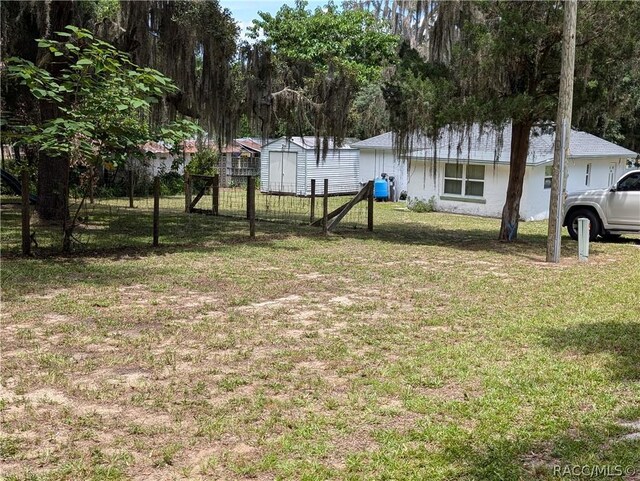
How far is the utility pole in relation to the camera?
34.6 ft

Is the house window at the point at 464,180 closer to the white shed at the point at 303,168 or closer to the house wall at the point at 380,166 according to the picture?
the house wall at the point at 380,166

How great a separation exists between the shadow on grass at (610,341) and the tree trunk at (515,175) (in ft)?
24.4

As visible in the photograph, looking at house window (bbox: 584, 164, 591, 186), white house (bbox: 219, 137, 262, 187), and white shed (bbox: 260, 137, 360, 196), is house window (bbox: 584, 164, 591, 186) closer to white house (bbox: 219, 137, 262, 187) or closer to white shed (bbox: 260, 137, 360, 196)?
white shed (bbox: 260, 137, 360, 196)

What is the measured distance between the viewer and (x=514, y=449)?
3.56 meters

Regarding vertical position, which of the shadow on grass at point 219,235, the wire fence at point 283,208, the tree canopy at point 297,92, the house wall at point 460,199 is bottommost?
the shadow on grass at point 219,235

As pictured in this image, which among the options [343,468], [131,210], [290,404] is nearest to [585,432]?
[343,468]

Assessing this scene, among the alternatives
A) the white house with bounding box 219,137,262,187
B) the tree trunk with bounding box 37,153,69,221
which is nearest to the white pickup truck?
the tree trunk with bounding box 37,153,69,221

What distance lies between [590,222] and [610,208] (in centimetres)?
69

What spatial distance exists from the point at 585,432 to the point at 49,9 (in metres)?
11.7

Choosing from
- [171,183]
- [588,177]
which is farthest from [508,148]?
[171,183]

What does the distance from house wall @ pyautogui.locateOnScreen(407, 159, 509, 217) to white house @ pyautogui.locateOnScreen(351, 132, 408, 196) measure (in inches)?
143

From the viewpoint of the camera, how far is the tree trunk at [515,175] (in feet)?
44.2

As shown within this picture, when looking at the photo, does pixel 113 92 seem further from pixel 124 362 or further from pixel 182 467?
pixel 182 467

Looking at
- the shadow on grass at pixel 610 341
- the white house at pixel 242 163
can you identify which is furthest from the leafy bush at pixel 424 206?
the shadow on grass at pixel 610 341
